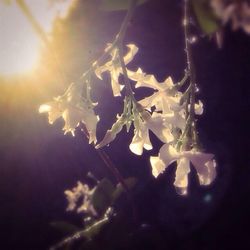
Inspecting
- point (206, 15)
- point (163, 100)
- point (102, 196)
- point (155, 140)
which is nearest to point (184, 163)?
point (163, 100)

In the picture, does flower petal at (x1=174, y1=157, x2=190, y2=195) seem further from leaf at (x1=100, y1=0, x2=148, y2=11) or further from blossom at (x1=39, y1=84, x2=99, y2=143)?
leaf at (x1=100, y1=0, x2=148, y2=11)

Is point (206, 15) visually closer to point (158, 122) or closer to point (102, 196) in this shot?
point (158, 122)

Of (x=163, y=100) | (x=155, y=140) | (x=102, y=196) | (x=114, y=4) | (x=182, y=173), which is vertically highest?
(x=155, y=140)

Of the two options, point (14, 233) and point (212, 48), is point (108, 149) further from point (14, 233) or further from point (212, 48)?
point (14, 233)

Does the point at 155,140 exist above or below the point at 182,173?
above

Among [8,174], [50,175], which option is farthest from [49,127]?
[8,174]
